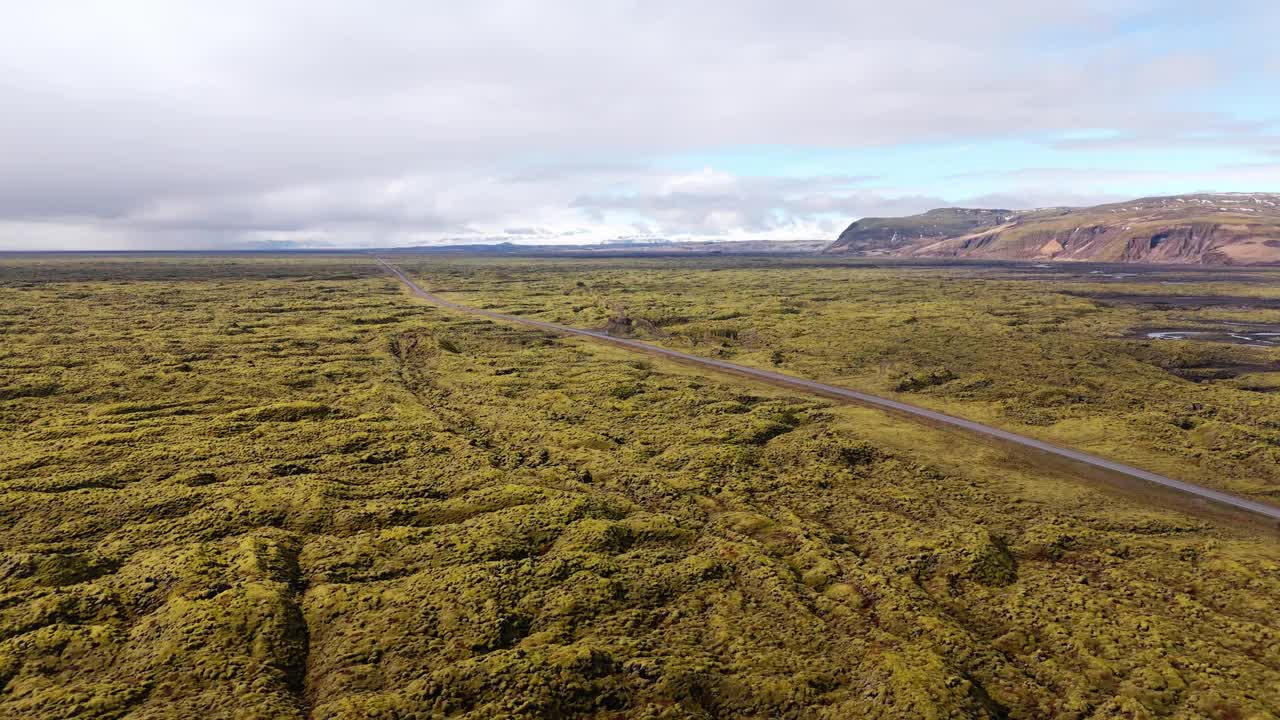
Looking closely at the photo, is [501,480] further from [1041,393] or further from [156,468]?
[1041,393]

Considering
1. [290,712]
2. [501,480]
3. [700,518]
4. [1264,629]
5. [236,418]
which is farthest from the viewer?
[236,418]

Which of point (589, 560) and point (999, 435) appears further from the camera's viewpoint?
point (999, 435)

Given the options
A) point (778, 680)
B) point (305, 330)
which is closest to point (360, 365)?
point (305, 330)

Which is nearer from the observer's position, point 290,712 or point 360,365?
point 290,712

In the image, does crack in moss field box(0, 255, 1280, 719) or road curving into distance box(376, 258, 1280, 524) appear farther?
road curving into distance box(376, 258, 1280, 524)

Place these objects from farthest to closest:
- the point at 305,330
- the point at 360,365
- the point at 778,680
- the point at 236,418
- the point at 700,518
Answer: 1. the point at 305,330
2. the point at 360,365
3. the point at 236,418
4. the point at 700,518
5. the point at 778,680

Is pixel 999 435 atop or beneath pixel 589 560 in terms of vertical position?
beneath

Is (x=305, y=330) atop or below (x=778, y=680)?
atop

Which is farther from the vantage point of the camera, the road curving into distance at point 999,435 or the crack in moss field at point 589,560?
the road curving into distance at point 999,435
